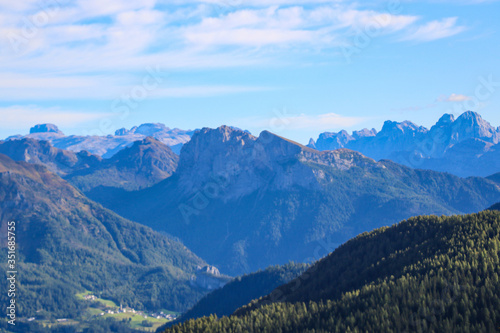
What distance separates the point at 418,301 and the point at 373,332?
52.0ft

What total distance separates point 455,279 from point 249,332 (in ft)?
189

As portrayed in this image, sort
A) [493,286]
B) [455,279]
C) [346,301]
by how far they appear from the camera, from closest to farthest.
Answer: [493,286] < [455,279] < [346,301]

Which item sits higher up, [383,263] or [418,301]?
[383,263]

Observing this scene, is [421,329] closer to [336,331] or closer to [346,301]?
[336,331]

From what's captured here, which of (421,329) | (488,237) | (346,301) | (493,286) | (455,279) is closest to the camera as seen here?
(421,329)

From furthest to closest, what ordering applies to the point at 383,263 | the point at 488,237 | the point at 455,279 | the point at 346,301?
the point at 383,263 < the point at 488,237 < the point at 346,301 < the point at 455,279

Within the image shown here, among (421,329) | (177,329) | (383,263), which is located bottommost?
(421,329)

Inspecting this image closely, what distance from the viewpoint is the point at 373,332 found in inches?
5022

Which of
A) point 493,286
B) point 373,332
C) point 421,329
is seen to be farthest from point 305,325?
point 493,286

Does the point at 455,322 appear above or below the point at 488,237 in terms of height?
below

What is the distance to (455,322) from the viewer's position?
121 meters

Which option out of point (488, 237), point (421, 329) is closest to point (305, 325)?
point (421, 329)

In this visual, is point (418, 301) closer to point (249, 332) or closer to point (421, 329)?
point (421, 329)

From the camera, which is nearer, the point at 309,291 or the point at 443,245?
the point at 443,245
